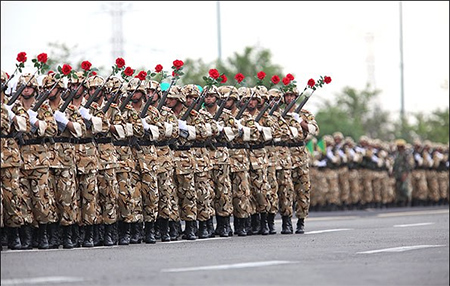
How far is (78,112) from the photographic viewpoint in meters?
16.3

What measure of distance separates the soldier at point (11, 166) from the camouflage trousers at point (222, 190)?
4.04 m

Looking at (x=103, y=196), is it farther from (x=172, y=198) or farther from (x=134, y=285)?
(x=134, y=285)

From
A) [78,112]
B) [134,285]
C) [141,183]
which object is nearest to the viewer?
[134,285]

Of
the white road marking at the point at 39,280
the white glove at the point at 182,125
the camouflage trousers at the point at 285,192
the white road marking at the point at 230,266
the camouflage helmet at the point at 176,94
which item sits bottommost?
the white road marking at the point at 230,266

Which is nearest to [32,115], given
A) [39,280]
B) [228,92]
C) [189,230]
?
[189,230]

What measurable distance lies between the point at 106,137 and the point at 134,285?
231 inches

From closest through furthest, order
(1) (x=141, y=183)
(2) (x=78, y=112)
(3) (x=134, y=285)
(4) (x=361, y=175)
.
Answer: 1. (3) (x=134, y=285)
2. (2) (x=78, y=112)
3. (1) (x=141, y=183)
4. (4) (x=361, y=175)

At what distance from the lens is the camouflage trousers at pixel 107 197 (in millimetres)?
16703

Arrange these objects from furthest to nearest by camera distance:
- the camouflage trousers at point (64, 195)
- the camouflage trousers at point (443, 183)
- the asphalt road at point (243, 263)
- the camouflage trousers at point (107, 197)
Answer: the camouflage trousers at point (443, 183), the camouflage trousers at point (107, 197), the camouflage trousers at point (64, 195), the asphalt road at point (243, 263)

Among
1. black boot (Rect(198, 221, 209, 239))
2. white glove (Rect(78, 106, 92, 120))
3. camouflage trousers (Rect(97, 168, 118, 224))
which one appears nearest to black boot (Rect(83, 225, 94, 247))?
camouflage trousers (Rect(97, 168, 118, 224))

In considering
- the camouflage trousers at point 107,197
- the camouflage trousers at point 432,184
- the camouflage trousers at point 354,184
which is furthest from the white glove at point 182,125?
the camouflage trousers at point 432,184

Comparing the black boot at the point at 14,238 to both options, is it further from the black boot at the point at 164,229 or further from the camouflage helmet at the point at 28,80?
the black boot at the point at 164,229

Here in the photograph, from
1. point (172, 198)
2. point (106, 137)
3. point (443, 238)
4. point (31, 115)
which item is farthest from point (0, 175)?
point (443, 238)

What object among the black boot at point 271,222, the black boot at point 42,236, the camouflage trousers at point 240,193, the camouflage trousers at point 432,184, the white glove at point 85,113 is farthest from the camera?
the camouflage trousers at point 432,184
